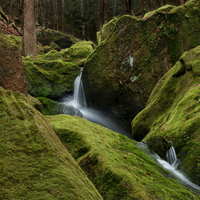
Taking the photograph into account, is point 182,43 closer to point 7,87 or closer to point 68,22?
point 7,87

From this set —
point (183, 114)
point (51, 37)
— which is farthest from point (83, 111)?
point (51, 37)

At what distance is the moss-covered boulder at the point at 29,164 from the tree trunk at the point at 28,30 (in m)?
13.2

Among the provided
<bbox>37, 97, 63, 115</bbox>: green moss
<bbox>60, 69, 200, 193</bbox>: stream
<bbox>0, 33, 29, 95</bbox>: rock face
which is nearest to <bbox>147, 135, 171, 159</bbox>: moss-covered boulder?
<bbox>0, 33, 29, 95</bbox>: rock face

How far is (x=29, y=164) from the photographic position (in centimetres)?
158

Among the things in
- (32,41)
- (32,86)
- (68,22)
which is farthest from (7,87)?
(68,22)

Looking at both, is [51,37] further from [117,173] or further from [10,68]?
[117,173]

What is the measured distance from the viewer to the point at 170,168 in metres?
4.89

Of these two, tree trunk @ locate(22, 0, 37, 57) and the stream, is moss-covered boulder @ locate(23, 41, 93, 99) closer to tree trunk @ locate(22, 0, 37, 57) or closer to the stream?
the stream

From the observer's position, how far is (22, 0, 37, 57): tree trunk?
13.8 metres

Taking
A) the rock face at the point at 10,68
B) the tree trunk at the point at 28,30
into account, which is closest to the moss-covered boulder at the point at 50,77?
the tree trunk at the point at 28,30

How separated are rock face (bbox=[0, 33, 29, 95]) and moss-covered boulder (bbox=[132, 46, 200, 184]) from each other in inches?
175

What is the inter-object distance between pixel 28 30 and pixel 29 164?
1450 cm

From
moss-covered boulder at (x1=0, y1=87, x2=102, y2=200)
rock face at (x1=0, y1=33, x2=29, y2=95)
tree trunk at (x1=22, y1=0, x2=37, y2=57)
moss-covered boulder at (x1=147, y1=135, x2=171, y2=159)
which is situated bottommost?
moss-covered boulder at (x1=147, y1=135, x2=171, y2=159)

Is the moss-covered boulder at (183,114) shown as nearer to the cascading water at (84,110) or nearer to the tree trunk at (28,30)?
the cascading water at (84,110)
